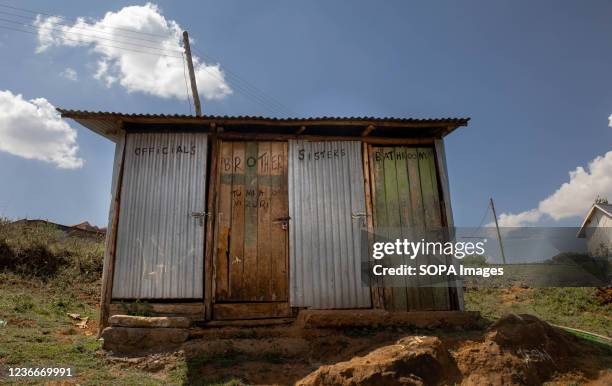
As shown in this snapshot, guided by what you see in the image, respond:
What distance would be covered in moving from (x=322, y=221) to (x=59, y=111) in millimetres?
5207

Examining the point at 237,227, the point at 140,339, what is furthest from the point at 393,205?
the point at 140,339

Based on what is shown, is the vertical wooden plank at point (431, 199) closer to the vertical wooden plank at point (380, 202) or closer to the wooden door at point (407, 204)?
the wooden door at point (407, 204)

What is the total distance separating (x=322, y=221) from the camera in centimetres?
764

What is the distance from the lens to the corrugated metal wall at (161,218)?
23.4 feet

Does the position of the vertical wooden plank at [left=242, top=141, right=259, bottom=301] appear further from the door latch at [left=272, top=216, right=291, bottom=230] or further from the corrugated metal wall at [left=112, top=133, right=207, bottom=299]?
the corrugated metal wall at [left=112, top=133, right=207, bottom=299]

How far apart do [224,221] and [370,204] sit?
9.48ft

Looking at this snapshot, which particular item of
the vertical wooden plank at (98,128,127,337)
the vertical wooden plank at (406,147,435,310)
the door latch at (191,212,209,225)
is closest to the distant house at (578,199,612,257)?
the vertical wooden plank at (406,147,435,310)

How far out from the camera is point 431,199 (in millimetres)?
8047

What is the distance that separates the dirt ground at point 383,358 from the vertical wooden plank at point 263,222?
849 millimetres

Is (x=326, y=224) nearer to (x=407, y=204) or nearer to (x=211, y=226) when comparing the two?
(x=407, y=204)

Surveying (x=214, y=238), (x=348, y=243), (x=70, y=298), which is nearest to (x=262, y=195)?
(x=214, y=238)

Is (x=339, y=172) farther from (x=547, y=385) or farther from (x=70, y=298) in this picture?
(x=70, y=298)

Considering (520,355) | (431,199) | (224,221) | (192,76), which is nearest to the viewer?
(520,355)

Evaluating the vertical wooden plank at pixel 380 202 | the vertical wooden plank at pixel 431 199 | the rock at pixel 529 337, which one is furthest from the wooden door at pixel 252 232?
the rock at pixel 529 337
